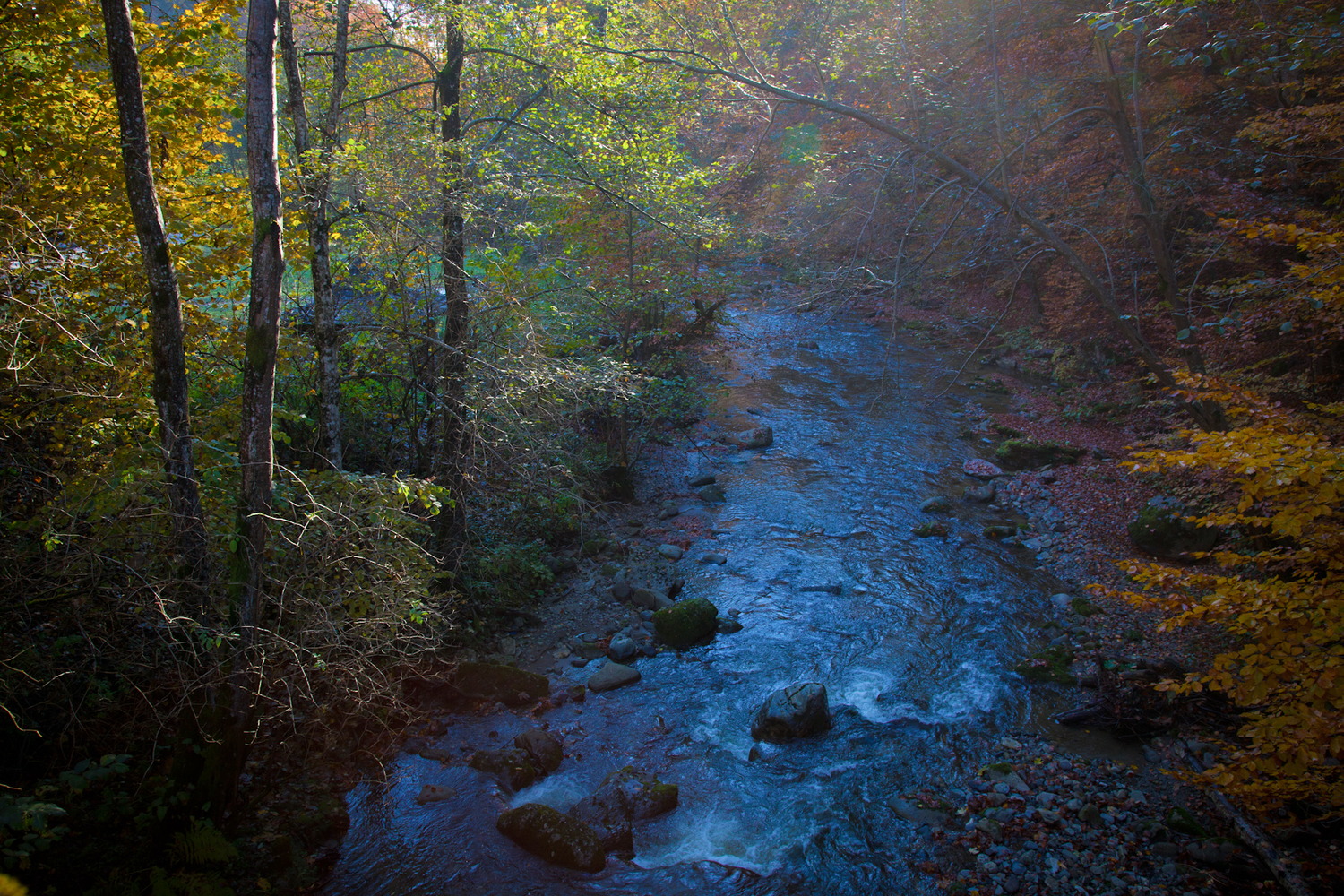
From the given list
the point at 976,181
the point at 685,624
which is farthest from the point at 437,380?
the point at 976,181

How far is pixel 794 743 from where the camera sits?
7445 millimetres

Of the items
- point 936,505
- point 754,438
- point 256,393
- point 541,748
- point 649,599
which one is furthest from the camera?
point 754,438

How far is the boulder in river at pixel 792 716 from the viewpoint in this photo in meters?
7.50

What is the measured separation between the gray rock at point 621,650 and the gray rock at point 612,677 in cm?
28

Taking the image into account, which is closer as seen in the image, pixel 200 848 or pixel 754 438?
pixel 200 848

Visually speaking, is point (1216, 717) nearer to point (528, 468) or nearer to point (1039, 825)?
point (1039, 825)

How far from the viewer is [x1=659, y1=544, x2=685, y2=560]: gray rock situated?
11.3 metres

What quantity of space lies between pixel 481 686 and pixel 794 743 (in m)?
3.54

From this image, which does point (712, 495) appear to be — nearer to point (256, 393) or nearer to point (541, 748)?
point (541, 748)

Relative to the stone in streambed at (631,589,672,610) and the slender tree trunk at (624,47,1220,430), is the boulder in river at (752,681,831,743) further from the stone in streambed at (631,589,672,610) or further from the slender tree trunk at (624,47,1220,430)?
the slender tree trunk at (624,47,1220,430)

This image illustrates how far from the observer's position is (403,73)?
11.1 meters

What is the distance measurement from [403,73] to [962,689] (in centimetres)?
1184

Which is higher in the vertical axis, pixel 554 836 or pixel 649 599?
pixel 649 599

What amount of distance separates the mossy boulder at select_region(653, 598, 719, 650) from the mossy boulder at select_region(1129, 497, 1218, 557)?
645cm
